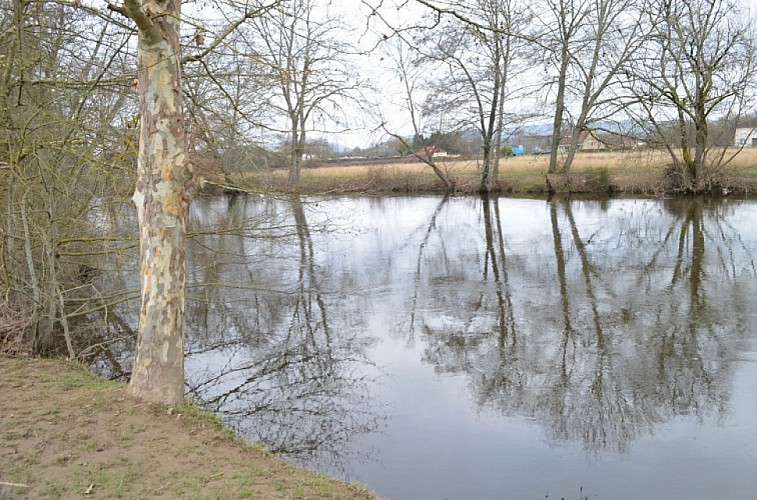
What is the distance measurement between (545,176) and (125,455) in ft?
96.6

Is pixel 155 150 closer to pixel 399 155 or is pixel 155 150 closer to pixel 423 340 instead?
pixel 423 340

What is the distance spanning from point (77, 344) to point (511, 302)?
6.59m

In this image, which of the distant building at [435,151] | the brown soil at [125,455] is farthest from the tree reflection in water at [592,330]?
the distant building at [435,151]

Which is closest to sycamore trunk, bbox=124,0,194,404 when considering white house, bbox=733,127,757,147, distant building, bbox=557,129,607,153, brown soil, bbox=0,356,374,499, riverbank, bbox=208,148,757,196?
brown soil, bbox=0,356,374,499

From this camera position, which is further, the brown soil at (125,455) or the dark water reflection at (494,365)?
the dark water reflection at (494,365)

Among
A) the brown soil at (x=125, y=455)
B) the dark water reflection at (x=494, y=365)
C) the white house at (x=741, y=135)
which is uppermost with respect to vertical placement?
the white house at (x=741, y=135)

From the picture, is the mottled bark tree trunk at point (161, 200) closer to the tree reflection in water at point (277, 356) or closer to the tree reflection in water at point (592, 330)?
the tree reflection in water at point (277, 356)

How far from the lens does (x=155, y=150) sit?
4.89 meters

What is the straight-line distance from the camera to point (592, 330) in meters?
8.78

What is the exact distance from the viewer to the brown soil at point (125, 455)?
3.93 meters

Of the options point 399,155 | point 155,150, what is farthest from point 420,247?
point 399,155

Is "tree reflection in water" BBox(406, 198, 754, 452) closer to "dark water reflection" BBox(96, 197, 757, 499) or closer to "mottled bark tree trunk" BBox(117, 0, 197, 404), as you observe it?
"dark water reflection" BBox(96, 197, 757, 499)

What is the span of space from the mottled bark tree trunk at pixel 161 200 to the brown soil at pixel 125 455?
372 millimetres

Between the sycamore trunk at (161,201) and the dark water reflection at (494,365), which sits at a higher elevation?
the sycamore trunk at (161,201)
